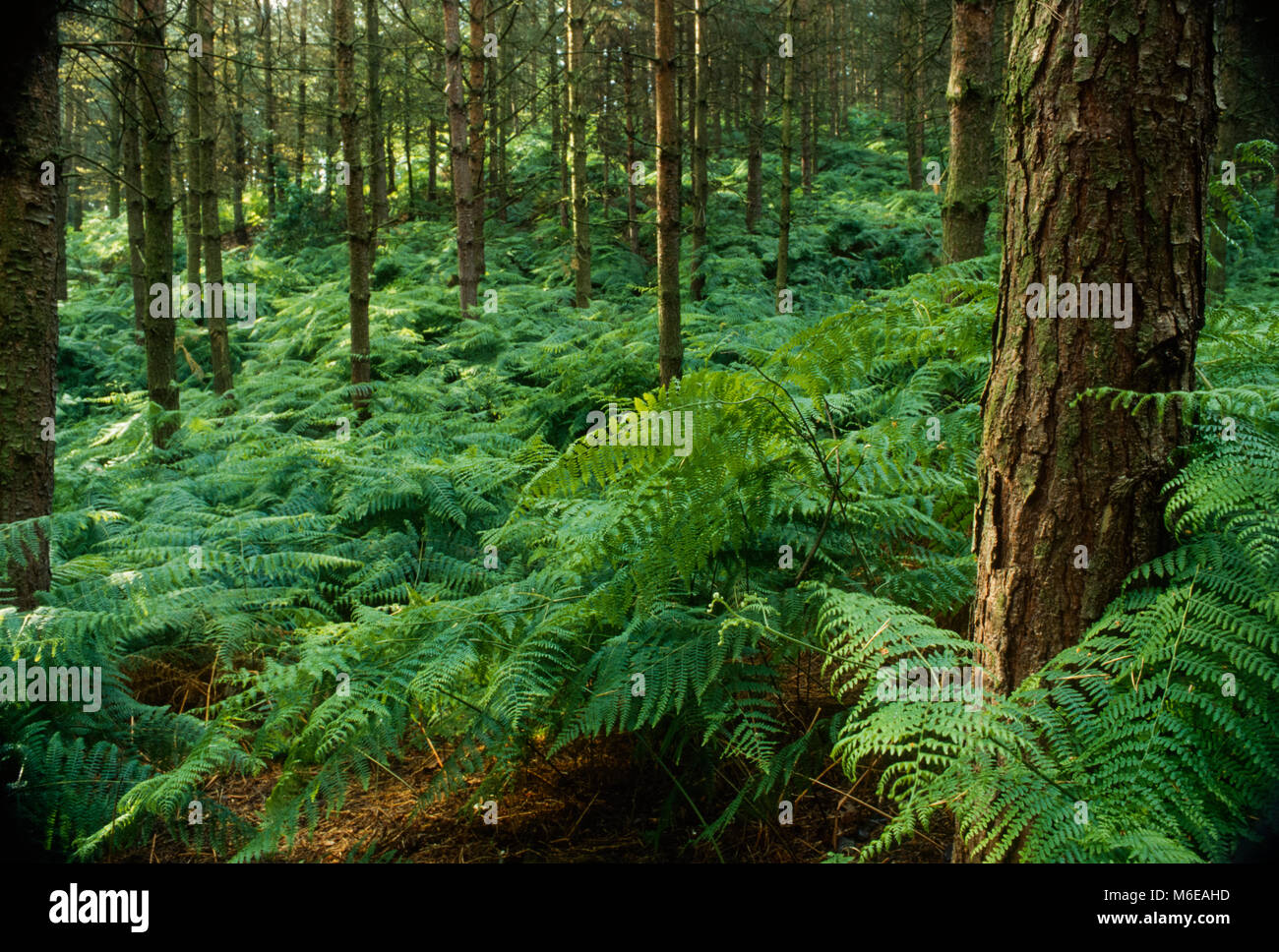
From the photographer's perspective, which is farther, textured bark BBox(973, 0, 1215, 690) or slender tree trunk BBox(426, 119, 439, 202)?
slender tree trunk BBox(426, 119, 439, 202)

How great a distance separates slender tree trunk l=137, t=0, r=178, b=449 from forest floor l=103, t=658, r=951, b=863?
16.4ft

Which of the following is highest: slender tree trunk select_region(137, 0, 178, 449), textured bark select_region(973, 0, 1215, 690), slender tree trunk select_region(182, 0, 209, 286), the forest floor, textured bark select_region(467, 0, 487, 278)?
textured bark select_region(467, 0, 487, 278)

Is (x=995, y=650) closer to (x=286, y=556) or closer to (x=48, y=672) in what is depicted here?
(x=286, y=556)

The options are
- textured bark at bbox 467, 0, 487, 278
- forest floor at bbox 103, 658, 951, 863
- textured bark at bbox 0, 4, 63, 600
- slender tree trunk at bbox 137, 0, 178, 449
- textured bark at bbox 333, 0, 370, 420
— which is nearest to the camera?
forest floor at bbox 103, 658, 951, 863

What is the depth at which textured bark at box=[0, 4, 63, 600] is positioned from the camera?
3.39 metres

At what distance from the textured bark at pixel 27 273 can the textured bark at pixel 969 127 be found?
527 centimetres

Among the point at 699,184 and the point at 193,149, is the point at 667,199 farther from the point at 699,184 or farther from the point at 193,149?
the point at 699,184

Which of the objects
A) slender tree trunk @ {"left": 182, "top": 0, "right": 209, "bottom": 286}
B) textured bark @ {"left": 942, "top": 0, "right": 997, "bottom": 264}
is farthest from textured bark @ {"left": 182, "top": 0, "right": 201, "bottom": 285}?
textured bark @ {"left": 942, "top": 0, "right": 997, "bottom": 264}

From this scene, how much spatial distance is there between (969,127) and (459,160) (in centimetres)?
748

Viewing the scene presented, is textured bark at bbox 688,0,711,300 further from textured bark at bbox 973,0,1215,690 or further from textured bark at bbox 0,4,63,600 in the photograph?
textured bark at bbox 973,0,1215,690

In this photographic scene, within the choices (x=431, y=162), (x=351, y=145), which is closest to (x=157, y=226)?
(x=351, y=145)

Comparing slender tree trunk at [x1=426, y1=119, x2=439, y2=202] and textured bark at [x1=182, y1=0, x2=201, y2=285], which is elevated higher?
slender tree trunk at [x1=426, y1=119, x2=439, y2=202]
